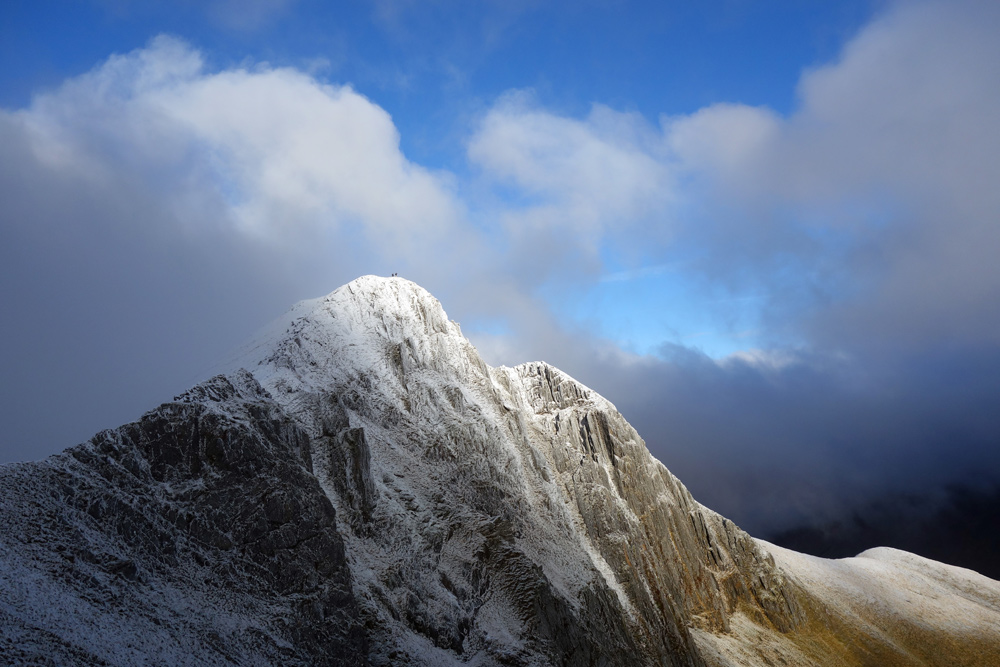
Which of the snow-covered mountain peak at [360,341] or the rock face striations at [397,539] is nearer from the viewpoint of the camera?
the rock face striations at [397,539]

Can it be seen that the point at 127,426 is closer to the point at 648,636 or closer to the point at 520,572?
the point at 520,572

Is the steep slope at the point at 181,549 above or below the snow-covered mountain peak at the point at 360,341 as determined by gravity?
below

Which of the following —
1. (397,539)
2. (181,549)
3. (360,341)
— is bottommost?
(181,549)

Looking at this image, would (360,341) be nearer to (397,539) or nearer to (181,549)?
(397,539)

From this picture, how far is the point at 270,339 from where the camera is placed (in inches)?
3027

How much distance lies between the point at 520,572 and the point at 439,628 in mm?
11870

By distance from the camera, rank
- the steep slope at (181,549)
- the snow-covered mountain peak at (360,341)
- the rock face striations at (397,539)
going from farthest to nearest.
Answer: the snow-covered mountain peak at (360,341), the rock face striations at (397,539), the steep slope at (181,549)

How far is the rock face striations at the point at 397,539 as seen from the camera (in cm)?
4506

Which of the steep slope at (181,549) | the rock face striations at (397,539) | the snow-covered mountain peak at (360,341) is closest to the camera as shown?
the steep slope at (181,549)

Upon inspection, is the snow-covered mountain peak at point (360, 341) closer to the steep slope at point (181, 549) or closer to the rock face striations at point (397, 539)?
the rock face striations at point (397, 539)

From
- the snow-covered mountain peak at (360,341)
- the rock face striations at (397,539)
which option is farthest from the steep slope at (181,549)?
the snow-covered mountain peak at (360,341)

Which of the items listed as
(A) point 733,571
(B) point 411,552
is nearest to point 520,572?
(B) point 411,552

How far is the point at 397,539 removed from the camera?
6300 centimetres

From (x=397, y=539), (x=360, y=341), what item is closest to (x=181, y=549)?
(x=397, y=539)
